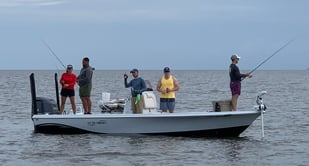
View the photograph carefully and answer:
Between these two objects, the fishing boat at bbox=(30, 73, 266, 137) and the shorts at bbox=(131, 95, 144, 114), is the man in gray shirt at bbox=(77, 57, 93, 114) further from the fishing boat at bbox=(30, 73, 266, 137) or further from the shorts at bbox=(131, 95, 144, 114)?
the shorts at bbox=(131, 95, 144, 114)

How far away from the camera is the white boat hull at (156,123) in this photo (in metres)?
18.4

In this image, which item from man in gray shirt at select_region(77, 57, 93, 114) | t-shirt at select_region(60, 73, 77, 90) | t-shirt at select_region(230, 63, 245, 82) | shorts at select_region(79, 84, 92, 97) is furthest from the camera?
t-shirt at select_region(60, 73, 77, 90)

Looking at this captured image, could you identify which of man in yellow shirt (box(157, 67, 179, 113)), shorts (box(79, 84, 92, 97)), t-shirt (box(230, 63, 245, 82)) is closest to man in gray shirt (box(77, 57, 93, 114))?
shorts (box(79, 84, 92, 97))

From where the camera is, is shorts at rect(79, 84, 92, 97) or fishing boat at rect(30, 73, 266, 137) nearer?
fishing boat at rect(30, 73, 266, 137)

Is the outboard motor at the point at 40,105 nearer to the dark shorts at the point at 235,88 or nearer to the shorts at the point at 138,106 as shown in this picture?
the shorts at the point at 138,106

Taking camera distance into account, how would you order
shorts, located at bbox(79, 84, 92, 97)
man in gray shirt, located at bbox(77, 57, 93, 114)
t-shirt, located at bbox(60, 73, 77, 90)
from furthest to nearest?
t-shirt, located at bbox(60, 73, 77, 90)
shorts, located at bbox(79, 84, 92, 97)
man in gray shirt, located at bbox(77, 57, 93, 114)

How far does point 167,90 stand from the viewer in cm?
1872

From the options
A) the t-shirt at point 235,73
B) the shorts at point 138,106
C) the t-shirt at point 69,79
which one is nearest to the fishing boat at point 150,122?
the shorts at point 138,106

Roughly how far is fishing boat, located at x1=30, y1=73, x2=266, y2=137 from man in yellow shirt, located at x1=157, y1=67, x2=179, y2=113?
383mm

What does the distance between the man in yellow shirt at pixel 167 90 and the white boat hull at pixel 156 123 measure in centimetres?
44

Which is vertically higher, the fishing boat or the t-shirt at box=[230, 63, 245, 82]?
the t-shirt at box=[230, 63, 245, 82]

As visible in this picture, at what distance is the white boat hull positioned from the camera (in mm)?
18406

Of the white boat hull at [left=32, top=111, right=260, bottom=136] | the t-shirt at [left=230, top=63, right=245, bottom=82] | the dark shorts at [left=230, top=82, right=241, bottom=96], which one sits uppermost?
the t-shirt at [left=230, top=63, right=245, bottom=82]

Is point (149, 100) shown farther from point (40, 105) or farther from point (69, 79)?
point (40, 105)
